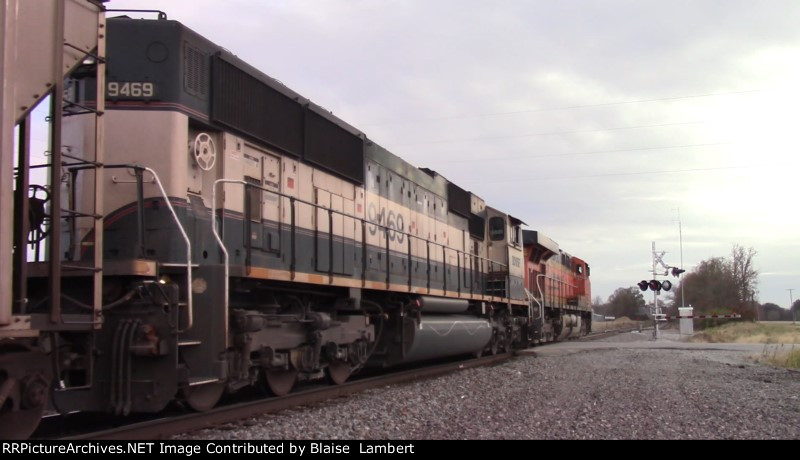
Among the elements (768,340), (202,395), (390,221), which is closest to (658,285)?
(768,340)

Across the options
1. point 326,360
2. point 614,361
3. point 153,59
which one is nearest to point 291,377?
point 326,360

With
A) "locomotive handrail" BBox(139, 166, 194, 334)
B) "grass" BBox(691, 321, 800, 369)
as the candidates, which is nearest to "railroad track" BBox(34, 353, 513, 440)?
"locomotive handrail" BBox(139, 166, 194, 334)

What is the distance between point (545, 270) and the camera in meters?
22.0

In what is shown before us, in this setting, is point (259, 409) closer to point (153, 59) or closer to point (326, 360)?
point (326, 360)

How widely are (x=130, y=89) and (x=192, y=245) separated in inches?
63.2

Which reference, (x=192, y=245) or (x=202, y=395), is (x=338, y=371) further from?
(x=192, y=245)

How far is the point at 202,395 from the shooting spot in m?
6.39

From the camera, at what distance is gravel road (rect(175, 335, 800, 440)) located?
5785 mm

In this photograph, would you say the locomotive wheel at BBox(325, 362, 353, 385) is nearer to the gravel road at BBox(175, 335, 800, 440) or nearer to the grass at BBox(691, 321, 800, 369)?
the gravel road at BBox(175, 335, 800, 440)

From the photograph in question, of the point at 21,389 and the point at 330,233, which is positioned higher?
the point at 330,233

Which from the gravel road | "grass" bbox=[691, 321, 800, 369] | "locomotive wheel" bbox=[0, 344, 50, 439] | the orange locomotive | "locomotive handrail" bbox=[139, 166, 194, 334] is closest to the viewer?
"locomotive wheel" bbox=[0, 344, 50, 439]

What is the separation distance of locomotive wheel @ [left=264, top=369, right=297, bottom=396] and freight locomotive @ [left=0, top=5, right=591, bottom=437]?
22 millimetres

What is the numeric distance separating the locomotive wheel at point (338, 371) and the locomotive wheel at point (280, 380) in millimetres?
952

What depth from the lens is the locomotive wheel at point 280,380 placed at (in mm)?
7500
